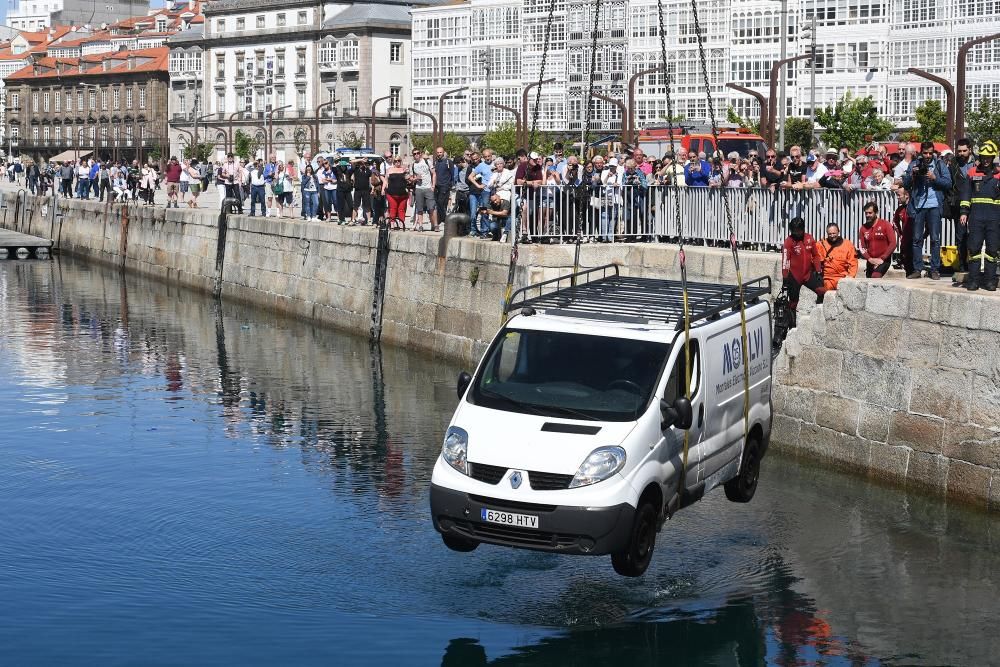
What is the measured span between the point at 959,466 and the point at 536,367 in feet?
18.2

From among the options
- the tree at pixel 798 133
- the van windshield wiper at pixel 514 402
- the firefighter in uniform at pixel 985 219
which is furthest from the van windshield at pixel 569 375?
the tree at pixel 798 133

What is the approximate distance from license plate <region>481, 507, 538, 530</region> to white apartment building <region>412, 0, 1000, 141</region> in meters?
69.9

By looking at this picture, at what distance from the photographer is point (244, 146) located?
131m

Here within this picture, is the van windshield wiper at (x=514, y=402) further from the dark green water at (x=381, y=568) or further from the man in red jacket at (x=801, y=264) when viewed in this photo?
the man in red jacket at (x=801, y=264)

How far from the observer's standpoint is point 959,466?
15664mm

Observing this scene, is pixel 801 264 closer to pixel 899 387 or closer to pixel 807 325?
pixel 807 325

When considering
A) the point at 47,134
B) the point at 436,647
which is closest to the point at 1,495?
the point at 436,647

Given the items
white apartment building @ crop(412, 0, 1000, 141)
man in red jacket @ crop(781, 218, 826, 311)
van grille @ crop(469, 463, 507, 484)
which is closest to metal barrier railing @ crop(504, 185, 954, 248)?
man in red jacket @ crop(781, 218, 826, 311)

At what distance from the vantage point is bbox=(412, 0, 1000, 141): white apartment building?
86.6 metres

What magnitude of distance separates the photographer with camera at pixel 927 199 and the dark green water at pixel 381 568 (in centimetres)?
295

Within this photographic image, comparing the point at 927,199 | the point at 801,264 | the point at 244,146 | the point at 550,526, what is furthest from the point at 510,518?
the point at 244,146

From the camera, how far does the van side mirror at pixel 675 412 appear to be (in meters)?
11.9

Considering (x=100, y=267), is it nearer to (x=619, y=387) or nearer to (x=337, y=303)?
(x=337, y=303)

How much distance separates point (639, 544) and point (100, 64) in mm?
153474
